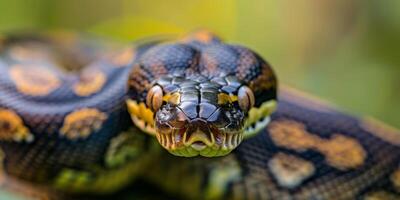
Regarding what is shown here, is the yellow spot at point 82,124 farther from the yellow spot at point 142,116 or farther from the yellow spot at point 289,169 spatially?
the yellow spot at point 289,169

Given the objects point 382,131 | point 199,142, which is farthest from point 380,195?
point 199,142

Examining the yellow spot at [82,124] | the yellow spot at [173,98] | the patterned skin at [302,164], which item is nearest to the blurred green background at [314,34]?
the patterned skin at [302,164]

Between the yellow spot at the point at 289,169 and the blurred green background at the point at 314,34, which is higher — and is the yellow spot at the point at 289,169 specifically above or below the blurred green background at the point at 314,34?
above

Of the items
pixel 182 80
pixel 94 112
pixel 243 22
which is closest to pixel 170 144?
pixel 182 80

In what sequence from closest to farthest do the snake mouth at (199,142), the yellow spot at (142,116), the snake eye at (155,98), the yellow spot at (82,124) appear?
the snake mouth at (199,142), the snake eye at (155,98), the yellow spot at (142,116), the yellow spot at (82,124)

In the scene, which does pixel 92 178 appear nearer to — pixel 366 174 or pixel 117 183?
pixel 117 183

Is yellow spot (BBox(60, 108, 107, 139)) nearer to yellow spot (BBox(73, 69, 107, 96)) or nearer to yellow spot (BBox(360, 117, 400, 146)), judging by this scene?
yellow spot (BBox(73, 69, 107, 96))
